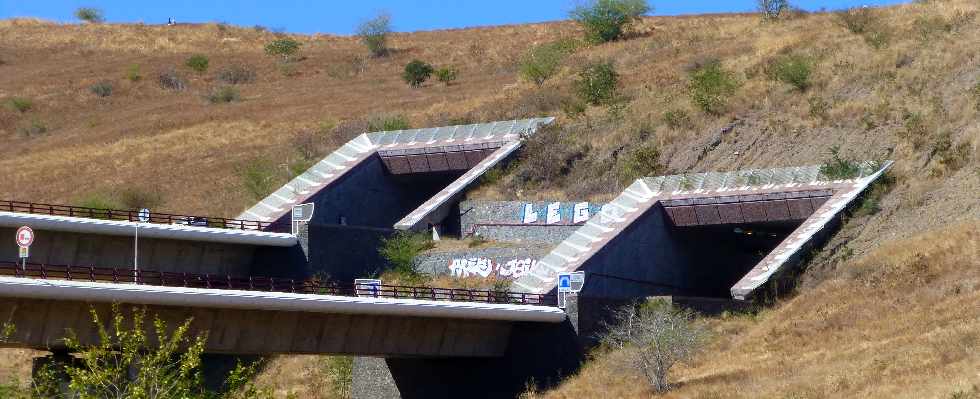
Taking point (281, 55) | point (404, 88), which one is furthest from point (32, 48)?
point (404, 88)

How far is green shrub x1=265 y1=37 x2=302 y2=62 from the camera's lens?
4919 inches

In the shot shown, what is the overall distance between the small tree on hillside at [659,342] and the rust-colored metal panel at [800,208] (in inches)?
410

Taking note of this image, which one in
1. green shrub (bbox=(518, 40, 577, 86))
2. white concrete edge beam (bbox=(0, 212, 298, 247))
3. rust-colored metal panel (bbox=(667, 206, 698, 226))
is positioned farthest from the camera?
→ green shrub (bbox=(518, 40, 577, 86))

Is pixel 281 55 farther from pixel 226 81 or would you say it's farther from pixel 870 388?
pixel 870 388

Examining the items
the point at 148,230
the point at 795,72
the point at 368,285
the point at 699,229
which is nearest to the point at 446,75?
the point at 795,72

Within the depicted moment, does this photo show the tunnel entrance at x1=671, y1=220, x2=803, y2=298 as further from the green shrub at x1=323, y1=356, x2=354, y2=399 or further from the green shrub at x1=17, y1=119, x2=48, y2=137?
the green shrub at x1=17, y1=119, x2=48, y2=137

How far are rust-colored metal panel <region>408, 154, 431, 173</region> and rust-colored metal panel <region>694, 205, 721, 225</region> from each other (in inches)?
698

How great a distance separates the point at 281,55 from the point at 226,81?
989cm

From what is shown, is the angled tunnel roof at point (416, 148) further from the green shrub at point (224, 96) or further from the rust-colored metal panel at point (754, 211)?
the green shrub at point (224, 96)

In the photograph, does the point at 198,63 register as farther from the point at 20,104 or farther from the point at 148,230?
the point at 148,230

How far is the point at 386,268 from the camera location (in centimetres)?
5753

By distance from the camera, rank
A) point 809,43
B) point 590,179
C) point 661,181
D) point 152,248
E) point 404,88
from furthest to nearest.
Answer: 1. point 404,88
2. point 809,43
3. point 590,179
4. point 661,181
5. point 152,248

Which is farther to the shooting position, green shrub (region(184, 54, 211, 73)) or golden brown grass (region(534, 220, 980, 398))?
green shrub (region(184, 54, 211, 73))

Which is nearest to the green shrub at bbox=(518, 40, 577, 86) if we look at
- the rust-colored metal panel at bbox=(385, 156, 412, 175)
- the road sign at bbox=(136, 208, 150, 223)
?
the rust-colored metal panel at bbox=(385, 156, 412, 175)
